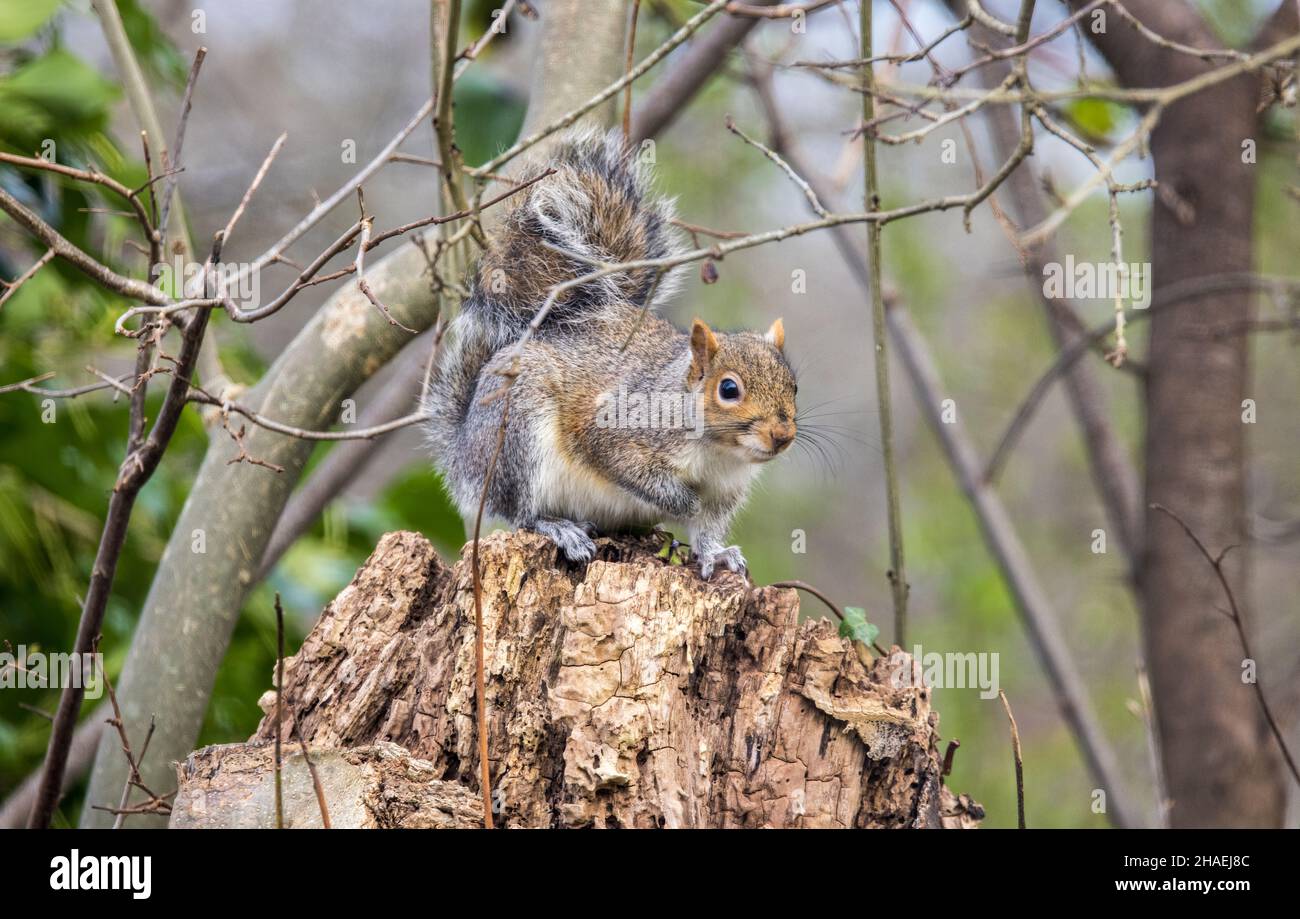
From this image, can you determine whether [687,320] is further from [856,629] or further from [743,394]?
[856,629]

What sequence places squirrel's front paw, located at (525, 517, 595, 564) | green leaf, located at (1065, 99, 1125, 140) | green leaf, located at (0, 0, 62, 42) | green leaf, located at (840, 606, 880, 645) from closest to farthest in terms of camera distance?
1. green leaf, located at (840, 606, 880, 645)
2. squirrel's front paw, located at (525, 517, 595, 564)
3. green leaf, located at (0, 0, 62, 42)
4. green leaf, located at (1065, 99, 1125, 140)

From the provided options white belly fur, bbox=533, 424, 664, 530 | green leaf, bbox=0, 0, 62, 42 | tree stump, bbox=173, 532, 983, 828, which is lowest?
tree stump, bbox=173, 532, 983, 828

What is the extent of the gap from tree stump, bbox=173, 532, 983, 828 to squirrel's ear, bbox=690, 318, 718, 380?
2.84 ft

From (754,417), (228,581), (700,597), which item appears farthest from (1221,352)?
(228,581)

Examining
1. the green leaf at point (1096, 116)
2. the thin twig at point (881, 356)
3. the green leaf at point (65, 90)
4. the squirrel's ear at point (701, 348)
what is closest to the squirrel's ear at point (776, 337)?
the squirrel's ear at point (701, 348)

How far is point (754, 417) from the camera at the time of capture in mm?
2992

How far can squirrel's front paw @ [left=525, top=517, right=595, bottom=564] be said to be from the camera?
2.66m

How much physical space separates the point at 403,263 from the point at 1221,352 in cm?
270

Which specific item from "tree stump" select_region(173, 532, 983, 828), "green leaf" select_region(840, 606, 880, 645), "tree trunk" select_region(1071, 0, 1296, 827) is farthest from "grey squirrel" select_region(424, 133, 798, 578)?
"tree trunk" select_region(1071, 0, 1296, 827)

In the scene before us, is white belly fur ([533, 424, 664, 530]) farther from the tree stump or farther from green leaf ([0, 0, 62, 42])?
green leaf ([0, 0, 62, 42])

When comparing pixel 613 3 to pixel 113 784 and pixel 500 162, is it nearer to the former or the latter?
pixel 500 162

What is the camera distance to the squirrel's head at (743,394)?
2967 millimetres

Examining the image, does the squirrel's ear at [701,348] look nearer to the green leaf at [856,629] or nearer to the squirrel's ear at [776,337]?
the squirrel's ear at [776,337]

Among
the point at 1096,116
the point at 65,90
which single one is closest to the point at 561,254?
the point at 65,90
